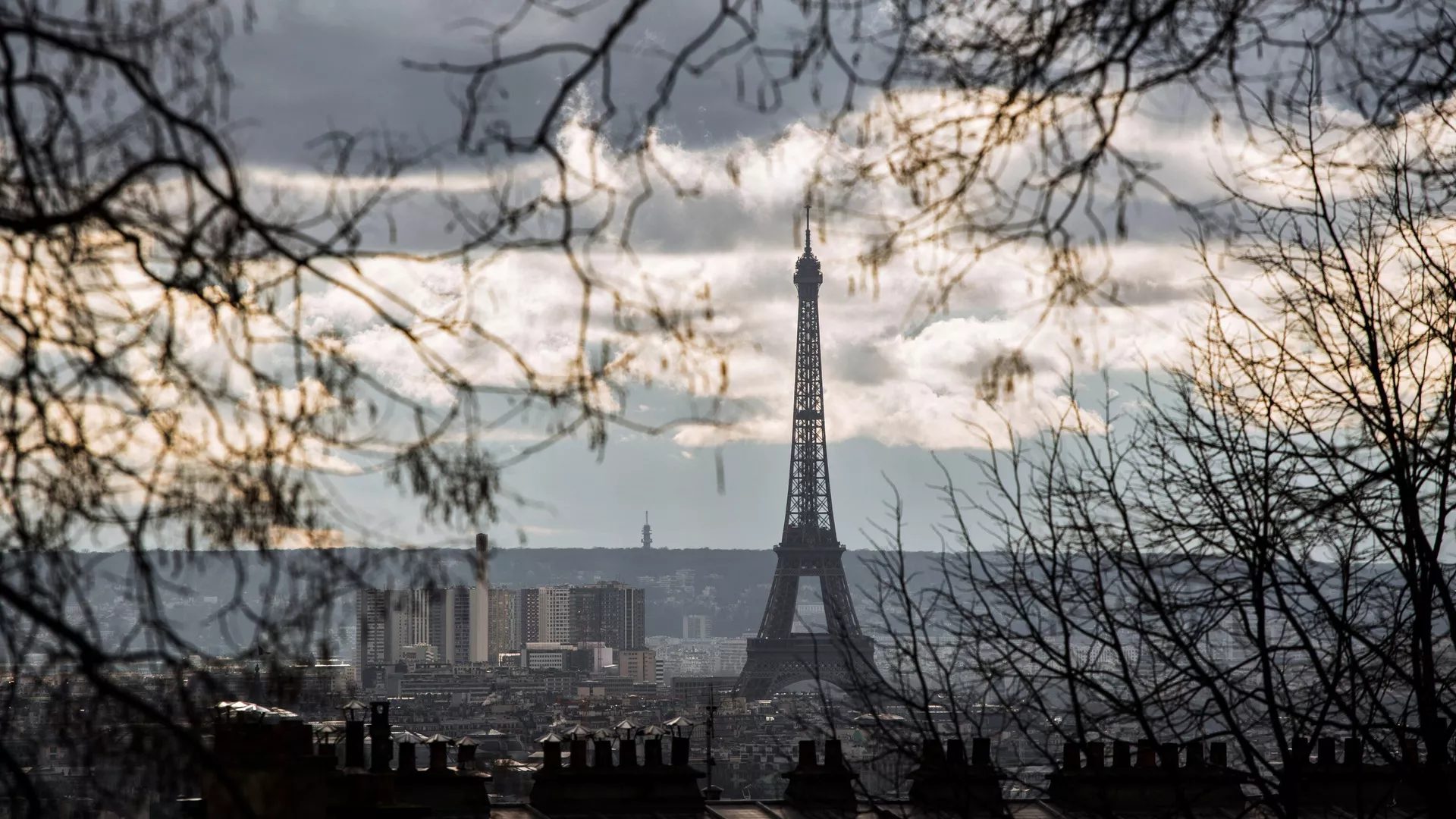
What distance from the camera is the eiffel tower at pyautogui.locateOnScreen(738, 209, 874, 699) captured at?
303 feet

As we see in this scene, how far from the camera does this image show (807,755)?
18984 mm

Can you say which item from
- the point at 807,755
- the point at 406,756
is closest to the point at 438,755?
the point at 406,756

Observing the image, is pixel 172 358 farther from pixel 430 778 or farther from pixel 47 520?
pixel 430 778

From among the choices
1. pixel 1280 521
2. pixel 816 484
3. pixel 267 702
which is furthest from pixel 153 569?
pixel 816 484

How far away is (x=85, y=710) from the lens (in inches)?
176

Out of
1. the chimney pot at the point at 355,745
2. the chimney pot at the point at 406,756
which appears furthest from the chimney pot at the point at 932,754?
the chimney pot at the point at 406,756

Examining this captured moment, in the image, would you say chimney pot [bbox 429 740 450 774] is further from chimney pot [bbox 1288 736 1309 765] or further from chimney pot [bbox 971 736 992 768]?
chimney pot [bbox 1288 736 1309 765]

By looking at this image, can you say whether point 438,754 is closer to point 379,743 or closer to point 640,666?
point 379,743

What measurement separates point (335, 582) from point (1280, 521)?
22.0ft

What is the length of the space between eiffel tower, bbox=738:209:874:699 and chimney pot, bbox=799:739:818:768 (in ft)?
231

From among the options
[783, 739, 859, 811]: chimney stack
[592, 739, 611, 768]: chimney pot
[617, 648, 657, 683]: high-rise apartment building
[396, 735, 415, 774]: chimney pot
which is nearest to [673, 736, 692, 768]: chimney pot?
[592, 739, 611, 768]: chimney pot

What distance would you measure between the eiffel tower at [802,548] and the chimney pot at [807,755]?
7053cm

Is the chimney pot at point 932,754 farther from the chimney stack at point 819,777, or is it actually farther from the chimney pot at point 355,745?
the chimney pot at point 355,745

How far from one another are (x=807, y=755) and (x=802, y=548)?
78.0 m
